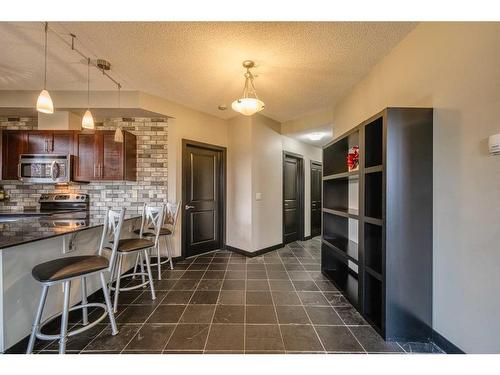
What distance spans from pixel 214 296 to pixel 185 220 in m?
1.61

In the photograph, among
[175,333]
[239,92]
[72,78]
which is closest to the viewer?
[175,333]

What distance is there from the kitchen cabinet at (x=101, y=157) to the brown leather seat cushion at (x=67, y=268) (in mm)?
1937

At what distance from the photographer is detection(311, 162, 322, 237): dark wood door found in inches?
205

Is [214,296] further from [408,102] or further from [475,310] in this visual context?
[408,102]

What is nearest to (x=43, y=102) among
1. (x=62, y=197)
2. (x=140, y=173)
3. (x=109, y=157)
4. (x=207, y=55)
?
(x=109, y=157)

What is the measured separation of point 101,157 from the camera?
3.25 m

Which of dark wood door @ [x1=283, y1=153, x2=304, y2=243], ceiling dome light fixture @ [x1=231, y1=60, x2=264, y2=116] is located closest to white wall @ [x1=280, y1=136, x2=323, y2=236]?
dark wood door @ [x1=283, y1=153, x2=304, y2=243]

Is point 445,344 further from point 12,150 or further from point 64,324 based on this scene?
point 12,150

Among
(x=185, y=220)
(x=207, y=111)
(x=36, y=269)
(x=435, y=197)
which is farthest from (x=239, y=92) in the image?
(x=36, y=269)

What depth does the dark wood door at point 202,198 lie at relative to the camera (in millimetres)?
3631

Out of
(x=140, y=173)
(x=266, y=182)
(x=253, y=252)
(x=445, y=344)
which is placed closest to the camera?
(x=445, y=344)

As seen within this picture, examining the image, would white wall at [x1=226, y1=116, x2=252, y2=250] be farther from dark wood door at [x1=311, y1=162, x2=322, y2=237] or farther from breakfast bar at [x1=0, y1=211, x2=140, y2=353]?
breakfast bar at [x1=0, y1=211, x2=140, y2=353]

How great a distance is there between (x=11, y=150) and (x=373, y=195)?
515 cm
